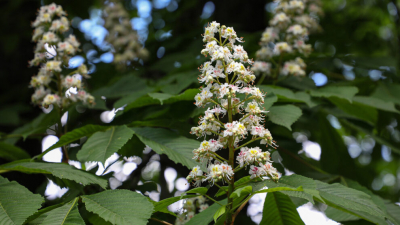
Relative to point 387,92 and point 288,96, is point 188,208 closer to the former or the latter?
point 288,96

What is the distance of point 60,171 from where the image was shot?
6.07 feet

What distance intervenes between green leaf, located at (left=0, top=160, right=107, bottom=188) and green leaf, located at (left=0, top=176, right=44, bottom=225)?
0.12 m

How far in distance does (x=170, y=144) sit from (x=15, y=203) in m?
0.88

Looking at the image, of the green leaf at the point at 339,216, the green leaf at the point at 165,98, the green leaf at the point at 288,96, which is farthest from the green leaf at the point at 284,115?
the green leaf at the point at 339,216

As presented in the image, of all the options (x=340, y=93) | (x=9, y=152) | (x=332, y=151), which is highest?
(x=340, y=93)

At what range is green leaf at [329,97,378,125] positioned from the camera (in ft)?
8.97

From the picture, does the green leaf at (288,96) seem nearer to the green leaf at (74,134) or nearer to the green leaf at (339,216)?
the green leaf at (339,216)

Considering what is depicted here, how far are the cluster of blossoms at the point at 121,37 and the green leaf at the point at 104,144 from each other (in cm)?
284

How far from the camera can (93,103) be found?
114 inches

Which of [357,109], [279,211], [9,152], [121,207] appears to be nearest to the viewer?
[121,207]

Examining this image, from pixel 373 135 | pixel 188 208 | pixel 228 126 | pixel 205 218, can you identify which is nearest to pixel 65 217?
pixel 205 218

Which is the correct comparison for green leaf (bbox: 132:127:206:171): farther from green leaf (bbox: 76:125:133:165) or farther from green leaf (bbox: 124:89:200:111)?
green leaf (bbox: 124:89:200:111)

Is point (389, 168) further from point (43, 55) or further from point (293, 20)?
point (43, 55)

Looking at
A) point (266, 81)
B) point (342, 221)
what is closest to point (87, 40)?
point (266, 81)
